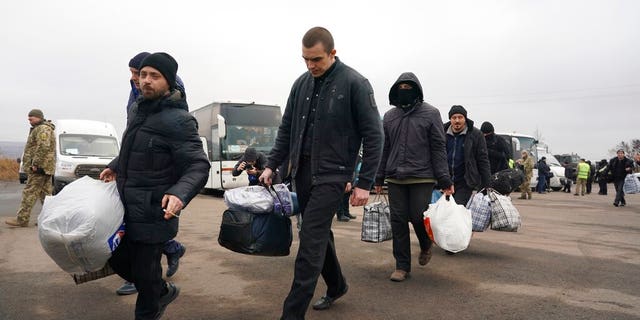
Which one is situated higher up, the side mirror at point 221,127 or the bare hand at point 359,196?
the side mirror at point 221,127

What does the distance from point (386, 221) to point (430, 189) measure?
0.57 meters

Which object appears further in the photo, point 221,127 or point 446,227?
point 221,127

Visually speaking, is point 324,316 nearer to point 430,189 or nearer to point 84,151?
point 430,189

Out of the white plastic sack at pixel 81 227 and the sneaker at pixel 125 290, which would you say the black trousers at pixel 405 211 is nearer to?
the sneaker at pixel 125 290

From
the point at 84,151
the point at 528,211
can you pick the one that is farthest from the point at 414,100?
the point at 84,151

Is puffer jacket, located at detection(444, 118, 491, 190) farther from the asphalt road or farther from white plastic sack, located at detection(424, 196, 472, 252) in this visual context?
white plastic sack, located at detection(424, 196, 472, 252)

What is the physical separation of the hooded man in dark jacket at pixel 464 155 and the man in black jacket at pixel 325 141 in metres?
2.63

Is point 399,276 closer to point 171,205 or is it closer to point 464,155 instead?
point 464,155

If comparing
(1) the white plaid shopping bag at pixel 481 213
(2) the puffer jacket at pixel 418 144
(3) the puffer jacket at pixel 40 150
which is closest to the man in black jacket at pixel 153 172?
(2) the puffer jacket at pixel 418 144

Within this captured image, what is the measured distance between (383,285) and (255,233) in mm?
1611

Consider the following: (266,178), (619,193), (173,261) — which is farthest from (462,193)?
(619,193)

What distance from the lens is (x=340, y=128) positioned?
11.3 ft

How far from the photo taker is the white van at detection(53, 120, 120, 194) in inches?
537

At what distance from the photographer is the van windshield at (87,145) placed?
14395 millimetres
